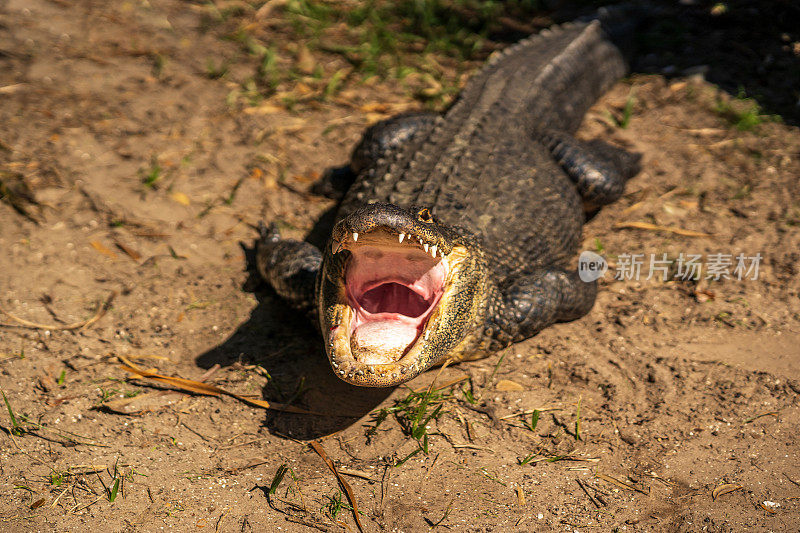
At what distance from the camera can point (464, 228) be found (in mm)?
3443

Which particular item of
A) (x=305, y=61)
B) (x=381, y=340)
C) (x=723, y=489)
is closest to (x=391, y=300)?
(x=381, y=340)

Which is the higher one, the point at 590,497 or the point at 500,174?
the point at 500,174

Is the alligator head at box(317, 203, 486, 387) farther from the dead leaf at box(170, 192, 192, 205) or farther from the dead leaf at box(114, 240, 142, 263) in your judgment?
the dead leaf at box(170, 192, 192, 205)

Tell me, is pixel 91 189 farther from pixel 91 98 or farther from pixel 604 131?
pixel 604 131

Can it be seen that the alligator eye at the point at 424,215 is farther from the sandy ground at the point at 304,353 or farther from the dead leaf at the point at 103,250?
the dead leaf at the point at 103,250

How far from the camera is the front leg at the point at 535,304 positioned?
3438 mm

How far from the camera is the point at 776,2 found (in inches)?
233

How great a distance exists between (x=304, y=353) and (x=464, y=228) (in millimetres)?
1143

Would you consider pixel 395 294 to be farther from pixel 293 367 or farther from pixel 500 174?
pixel 500 174

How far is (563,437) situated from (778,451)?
97 centimetres

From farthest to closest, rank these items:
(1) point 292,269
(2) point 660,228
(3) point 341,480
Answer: (2) point 660,228
(1) point 292,269
(3) point 341,480

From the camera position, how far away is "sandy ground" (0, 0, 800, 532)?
8.71 feet

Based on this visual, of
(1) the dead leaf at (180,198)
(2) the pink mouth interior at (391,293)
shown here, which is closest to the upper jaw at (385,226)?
(2) the pink mouth interior at (391,293)

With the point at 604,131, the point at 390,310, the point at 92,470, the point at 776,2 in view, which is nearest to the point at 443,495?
the point at 390,310
